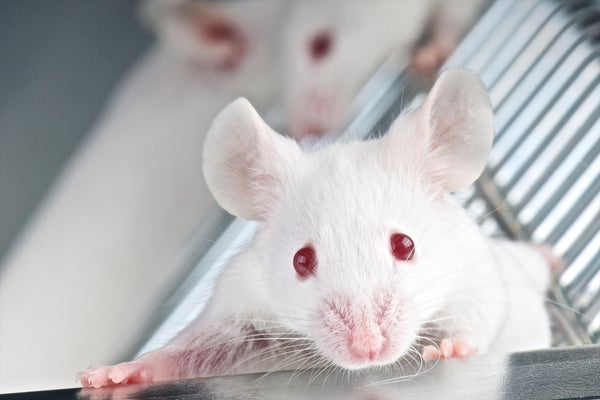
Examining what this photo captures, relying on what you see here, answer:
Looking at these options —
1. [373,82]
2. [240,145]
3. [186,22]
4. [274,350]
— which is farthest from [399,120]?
[186,22]

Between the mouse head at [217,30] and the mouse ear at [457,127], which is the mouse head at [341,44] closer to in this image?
the mouse head at [217,30]

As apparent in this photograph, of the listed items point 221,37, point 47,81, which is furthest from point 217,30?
point 47,81

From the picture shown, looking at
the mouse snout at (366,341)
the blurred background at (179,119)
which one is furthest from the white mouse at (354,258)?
the blurred background at (179,119)

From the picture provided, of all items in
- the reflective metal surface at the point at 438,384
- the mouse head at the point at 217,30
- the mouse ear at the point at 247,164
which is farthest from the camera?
the mouse head at the point at 217,30

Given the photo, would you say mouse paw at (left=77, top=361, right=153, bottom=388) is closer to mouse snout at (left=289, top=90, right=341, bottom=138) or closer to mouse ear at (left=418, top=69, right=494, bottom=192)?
mouse ear at (left=418, top=69, right=494, bottom=192)

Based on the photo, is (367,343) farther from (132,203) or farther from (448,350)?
(132,203)

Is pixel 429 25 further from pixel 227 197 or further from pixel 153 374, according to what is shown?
pixel 153 374
